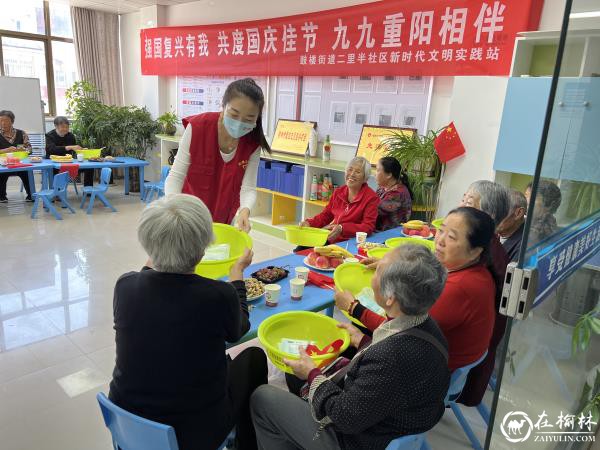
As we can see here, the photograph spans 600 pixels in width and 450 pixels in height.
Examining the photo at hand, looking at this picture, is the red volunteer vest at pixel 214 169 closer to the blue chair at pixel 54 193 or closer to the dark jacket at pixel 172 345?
the dark jacket at pixel 172 345

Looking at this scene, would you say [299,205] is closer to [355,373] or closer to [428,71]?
[428,71]

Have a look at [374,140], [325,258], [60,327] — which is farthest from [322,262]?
[374,140]

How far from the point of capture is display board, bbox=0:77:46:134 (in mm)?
6629

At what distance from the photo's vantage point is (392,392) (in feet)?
3.76

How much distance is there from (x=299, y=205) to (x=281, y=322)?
406 cm

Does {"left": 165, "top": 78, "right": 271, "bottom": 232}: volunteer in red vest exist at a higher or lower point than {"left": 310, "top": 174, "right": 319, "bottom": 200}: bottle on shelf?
higher

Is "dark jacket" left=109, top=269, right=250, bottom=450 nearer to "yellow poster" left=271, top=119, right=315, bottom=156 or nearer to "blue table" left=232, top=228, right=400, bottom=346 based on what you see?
"blue table" left=232, top=228, right=400, bottom=346

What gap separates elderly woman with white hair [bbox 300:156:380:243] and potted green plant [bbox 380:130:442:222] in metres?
0.72

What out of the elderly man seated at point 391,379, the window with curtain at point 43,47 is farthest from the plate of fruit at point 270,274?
the window with curtain at point 43,47

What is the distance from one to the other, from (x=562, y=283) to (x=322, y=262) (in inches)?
44.4

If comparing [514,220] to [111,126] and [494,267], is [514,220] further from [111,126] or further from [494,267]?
[111,126]

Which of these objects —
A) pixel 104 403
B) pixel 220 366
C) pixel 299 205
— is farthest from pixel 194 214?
pixel 299 205

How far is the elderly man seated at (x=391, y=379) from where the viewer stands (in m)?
1.15

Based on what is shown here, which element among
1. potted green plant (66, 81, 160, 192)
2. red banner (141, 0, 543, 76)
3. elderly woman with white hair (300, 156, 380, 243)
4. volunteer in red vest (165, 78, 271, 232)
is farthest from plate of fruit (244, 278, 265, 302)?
potted green plant (66, 81, 160, 192)
